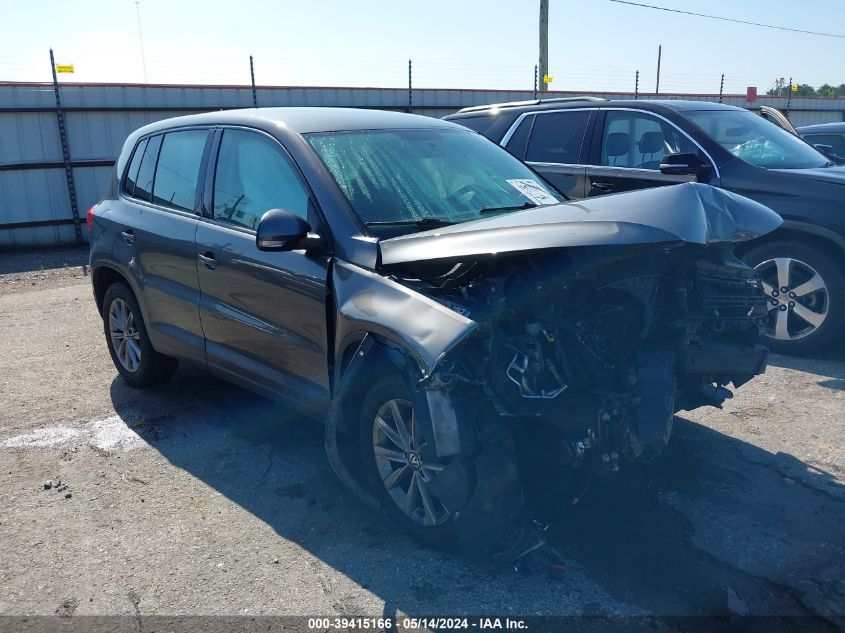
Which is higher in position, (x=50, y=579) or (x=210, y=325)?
(x=210, y=325)

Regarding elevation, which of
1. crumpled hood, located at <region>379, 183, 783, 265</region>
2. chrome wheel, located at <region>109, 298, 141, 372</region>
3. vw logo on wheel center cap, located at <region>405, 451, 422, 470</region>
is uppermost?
crumpled hood, located at <region>379, 183, 783, 265</region>

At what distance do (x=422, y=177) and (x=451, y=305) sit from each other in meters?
1.19

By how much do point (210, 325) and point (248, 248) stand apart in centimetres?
67

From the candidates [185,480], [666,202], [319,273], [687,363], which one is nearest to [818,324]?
[687,363]

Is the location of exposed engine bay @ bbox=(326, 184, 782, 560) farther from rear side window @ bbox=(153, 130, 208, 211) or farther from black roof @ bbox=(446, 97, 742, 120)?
black roof @ bbox=(446, 97, 742, 120)

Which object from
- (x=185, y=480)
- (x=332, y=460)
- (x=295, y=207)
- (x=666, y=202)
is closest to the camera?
(x=666, y=202)

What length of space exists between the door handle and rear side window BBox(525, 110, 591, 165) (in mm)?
3580

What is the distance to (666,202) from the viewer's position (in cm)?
303

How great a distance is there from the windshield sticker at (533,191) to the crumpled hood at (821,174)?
94.1 inches

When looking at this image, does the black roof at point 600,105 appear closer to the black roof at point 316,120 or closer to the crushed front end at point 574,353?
the black roof at point 316,120

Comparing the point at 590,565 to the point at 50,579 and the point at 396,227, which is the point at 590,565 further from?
the point at 50,579

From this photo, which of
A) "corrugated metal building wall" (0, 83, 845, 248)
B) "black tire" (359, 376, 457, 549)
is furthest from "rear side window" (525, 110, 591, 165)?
"corrugated metal building wall" (0, 83, 845, 248)

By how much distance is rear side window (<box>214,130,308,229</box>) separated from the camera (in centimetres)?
396

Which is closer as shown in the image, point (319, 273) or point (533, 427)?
point (533, 427)
